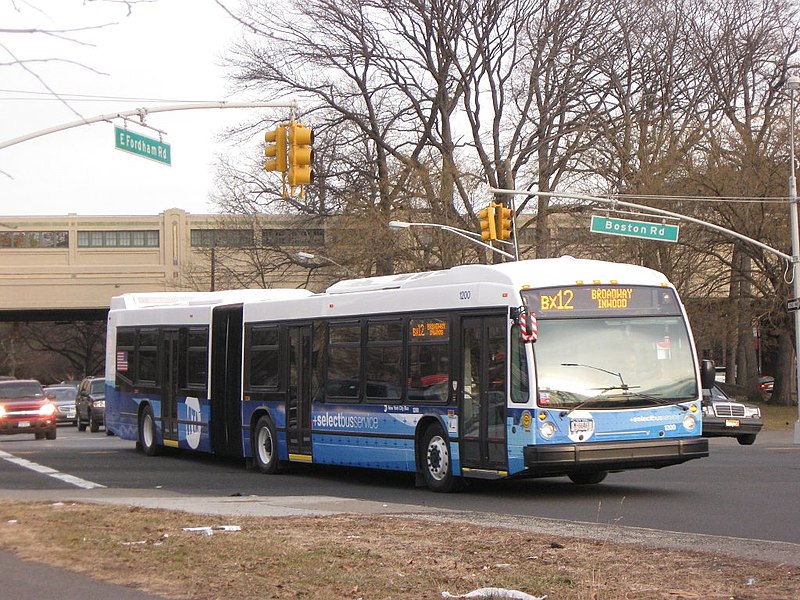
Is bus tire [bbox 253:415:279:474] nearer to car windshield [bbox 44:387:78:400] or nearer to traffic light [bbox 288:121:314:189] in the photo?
traffic light [bbox 288:121:314:189]

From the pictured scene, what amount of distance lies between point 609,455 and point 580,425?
0.52 m

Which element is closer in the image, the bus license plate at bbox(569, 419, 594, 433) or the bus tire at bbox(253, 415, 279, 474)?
the bus license plate at bbox(569, 419, 594, 433)

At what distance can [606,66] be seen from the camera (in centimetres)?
5050

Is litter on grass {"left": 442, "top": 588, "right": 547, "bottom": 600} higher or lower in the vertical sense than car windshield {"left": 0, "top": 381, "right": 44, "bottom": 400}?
lower

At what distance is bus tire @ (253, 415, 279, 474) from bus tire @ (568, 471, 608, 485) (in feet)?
17.4

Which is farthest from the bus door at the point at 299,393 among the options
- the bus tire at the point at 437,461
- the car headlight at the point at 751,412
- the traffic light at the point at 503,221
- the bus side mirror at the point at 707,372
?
the traffic light at the point at 503,221

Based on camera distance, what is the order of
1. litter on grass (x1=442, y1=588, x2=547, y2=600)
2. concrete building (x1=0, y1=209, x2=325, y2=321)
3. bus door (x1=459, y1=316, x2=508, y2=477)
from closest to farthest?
1. litter on grass (x1=442, y1=588, x2=547, y2=600)
2. bus door (x1=459, y1=316, x2=508, y2=477)
3. concrete building (x1=0, y1=209, x2=325, y2=321)

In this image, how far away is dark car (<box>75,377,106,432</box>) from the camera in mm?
42688

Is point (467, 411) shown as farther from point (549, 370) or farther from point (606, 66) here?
point (606, 66)

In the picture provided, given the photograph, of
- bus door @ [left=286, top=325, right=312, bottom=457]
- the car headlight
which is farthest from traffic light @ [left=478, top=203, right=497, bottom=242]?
bus door @ [left=286, top=325, right=312, bottom=457]

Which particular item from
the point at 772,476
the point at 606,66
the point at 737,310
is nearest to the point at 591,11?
the point at 606,66

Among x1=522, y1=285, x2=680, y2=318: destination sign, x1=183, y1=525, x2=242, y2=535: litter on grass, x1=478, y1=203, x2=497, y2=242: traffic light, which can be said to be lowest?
x1=183, y1=525, x2=242, y2=535: litter on grass

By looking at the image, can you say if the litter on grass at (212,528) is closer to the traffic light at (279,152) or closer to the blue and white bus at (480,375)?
the blue and white bus at (480,375)

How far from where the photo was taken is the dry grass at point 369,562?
8750mm
